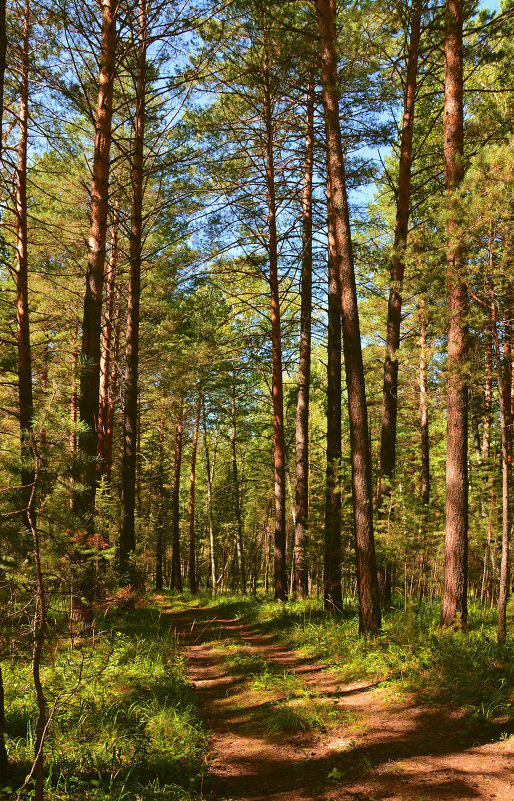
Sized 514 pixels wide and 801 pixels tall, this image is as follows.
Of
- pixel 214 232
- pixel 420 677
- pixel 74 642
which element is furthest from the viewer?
pixel 214 232

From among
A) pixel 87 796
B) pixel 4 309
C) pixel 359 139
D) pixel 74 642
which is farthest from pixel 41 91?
pixel 87 796

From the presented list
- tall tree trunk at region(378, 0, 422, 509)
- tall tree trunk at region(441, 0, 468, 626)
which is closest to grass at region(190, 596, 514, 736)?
tall tree trunk at region(441, 0, 468, 626)

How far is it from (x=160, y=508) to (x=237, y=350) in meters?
17.8

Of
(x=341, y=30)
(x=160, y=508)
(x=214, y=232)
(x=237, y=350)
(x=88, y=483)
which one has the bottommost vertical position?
(x=160, y=508)

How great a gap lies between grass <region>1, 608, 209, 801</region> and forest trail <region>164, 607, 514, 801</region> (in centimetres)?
29

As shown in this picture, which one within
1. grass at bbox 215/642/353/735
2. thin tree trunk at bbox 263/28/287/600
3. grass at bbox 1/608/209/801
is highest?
thin tree trunk at bbox 263/28/287/600

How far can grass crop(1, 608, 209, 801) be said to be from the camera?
3199 millimetres

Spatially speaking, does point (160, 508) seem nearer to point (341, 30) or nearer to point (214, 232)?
point (214, 232)

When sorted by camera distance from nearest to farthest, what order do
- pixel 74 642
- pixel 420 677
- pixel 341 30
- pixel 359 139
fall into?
1. pixel 420 677
2. pixel 74 642
3. pixel 341 30
4. pixel 359 139

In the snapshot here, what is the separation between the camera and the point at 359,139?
980cm

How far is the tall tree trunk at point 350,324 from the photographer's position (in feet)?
22.6

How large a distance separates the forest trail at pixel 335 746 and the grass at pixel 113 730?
0.96 feet

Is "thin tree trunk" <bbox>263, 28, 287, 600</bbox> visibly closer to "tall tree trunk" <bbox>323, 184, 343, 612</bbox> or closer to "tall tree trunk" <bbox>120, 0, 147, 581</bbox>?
"tall tree trunk" <bbox>323, 184, 343, 612</bbox>

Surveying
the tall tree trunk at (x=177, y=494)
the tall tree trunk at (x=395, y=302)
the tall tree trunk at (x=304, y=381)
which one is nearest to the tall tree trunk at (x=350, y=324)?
the tall tree trunk at (x=395, y=302)
